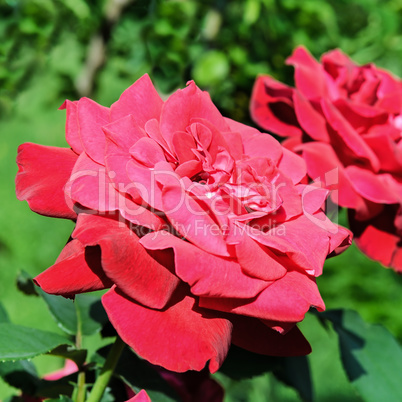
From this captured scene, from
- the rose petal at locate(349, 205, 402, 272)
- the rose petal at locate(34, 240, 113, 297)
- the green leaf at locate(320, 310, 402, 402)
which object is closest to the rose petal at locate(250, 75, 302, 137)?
the rose petal at locate(349, 205, 402, 272)

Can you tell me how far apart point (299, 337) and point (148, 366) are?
170 mm

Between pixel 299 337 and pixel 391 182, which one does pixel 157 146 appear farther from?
pixel 391 182

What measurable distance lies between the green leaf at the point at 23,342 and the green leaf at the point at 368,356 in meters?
0.33

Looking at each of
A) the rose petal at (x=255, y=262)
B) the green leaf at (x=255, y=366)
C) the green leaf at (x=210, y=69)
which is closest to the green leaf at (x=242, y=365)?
the green leaf at (x=255, y=366)

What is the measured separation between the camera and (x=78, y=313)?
57 cm

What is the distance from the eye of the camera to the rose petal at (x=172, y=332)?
35cm

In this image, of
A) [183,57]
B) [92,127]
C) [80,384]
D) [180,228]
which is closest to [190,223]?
[180,228]

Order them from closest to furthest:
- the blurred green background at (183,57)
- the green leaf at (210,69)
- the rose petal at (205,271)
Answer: the rose petal at (205,271)
the blurred green background at (183,57)
the green leaf at (210,69)

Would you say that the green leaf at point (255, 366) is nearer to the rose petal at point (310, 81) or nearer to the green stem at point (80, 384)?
the green stem at point (80, 384)

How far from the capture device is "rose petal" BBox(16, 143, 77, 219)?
402 mm

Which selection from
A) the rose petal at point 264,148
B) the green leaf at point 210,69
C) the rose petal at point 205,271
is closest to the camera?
the rose petal at point 205,271

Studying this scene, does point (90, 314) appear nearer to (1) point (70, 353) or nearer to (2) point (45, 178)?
(1) point (70, 353)

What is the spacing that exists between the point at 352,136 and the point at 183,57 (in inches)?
23.8

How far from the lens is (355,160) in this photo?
629 millimetres
